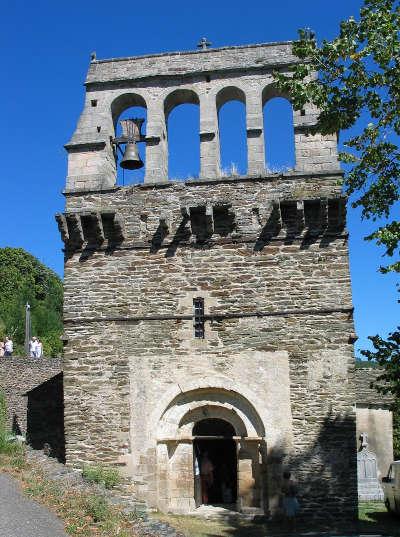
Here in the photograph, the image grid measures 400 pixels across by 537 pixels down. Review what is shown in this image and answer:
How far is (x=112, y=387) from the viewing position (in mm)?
13656

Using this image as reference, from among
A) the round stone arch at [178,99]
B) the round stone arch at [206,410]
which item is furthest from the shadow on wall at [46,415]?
the round stone arch at [178,99]

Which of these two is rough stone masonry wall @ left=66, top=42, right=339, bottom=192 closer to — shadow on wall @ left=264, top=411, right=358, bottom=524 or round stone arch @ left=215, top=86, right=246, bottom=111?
round stone arch @ left=215, top=86, right=246, bottom=111

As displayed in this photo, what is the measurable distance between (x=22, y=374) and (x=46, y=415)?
3097mm

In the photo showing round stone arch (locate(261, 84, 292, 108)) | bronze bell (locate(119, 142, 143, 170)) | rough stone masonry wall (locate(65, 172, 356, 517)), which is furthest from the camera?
bronze bell (locate(119, 142, 143, 170))

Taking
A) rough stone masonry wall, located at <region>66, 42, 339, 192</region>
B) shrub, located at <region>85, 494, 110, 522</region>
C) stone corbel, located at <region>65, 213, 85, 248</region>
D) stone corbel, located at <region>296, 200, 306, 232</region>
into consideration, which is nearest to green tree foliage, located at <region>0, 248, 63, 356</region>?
stone corbel, located at <region>65, 213, 85, 248</region>

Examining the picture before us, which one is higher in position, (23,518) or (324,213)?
(324,213)

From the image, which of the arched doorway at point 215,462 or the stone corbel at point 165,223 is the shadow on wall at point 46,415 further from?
the stone corbel at point 165,223

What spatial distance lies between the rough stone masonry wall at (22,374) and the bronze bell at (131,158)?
9409 mm

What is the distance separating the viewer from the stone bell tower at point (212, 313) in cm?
1312

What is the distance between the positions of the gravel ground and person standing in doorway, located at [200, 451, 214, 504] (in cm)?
452

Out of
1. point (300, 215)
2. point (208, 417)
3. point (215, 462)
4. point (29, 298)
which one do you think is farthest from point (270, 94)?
point (29, 298)

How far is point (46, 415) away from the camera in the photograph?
19141 millimetres

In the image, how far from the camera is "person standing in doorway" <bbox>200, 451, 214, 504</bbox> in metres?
14.5

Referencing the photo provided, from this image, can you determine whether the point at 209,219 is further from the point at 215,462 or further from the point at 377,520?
the point at 377,520
